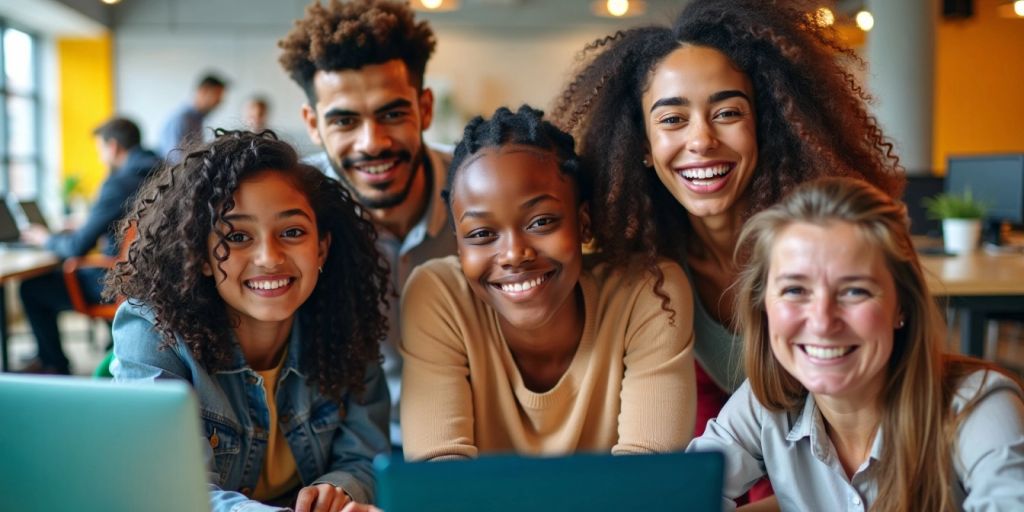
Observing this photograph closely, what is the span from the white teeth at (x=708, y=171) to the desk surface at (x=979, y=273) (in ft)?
3.38

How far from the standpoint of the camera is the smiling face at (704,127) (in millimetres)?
1737

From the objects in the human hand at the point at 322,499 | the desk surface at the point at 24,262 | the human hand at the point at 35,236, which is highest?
the human hand at the point at 35,236

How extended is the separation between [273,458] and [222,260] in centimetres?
38

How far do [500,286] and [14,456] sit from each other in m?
0.82

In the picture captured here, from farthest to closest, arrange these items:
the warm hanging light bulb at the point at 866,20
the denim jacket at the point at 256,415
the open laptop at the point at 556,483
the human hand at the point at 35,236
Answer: the warm hanging light bulb at the point at 866,20 < the human hand at the point at 35,236 < the denim jacket at the point at 256,415 < the open laptop at the point at 556,483

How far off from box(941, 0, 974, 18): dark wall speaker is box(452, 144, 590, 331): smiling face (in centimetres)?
942

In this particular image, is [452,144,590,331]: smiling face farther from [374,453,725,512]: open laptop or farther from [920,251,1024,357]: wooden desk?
[920,251,1024,357]: wooden desk

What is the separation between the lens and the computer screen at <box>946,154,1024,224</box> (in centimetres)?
459

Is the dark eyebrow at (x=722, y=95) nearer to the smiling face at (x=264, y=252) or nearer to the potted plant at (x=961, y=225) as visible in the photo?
the smiling face at (x=264, y=252)

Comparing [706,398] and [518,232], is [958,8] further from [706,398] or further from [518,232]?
[518,232]

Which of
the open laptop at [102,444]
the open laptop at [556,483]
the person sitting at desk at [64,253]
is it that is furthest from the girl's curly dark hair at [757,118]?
the person sitting at desk at [64,253]

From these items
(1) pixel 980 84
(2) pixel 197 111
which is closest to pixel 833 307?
(2) pixel 197 111

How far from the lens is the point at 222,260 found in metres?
1.58

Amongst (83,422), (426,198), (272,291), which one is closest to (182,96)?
(426,198)
